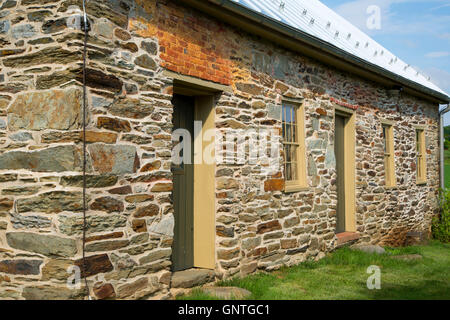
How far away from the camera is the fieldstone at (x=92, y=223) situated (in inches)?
160

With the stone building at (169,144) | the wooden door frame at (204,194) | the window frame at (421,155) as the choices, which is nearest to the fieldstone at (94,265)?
the stone building at (169,144)

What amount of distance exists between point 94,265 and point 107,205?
1.89ft

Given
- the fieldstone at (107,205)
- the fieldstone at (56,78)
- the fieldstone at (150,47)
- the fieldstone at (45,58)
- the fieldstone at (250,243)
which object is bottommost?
the fieldstone at (250,243)

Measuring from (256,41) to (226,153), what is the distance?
1.80 m

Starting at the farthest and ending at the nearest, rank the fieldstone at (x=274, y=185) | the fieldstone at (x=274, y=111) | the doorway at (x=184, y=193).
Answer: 1. the fieldstone at (x=274, y=111)
2. the fieldstone at (x=274, y=185)
3. the doorway at (x=184, y=193)

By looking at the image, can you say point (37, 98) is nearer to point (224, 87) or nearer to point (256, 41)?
point (224, 87)

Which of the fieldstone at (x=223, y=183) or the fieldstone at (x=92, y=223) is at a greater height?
the fieldstone at (x=223, y=183)

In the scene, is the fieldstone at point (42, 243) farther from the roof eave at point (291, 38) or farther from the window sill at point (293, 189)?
the window sill at point (293, 189)

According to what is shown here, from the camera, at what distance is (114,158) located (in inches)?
176

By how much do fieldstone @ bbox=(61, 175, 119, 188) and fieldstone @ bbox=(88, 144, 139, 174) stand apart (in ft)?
0.21

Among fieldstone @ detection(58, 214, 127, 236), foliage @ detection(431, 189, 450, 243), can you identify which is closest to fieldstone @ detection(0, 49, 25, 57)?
fieldstone @ detection(58, 214, 127, 236)

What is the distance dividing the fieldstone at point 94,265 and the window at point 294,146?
3.75 meters

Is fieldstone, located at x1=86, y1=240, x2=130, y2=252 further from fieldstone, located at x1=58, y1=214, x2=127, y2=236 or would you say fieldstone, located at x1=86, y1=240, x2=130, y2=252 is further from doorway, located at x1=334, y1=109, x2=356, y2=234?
doorway, located at x1=334, y1=109, x2=356, y2=234

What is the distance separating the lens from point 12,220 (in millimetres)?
4328
